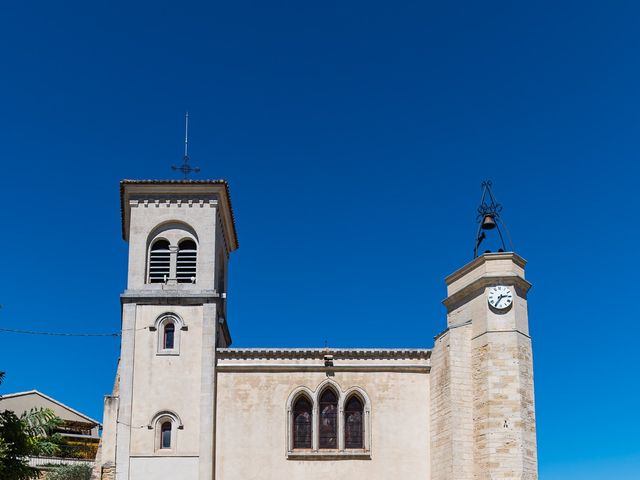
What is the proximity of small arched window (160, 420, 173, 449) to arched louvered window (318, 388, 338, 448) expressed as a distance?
15.9ft

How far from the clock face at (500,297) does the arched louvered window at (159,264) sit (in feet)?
36.3

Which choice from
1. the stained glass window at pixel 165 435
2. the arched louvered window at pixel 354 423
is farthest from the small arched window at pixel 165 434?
the arched louvered window at pixel 354 423

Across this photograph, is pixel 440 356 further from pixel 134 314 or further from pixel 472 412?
pixel 134 314

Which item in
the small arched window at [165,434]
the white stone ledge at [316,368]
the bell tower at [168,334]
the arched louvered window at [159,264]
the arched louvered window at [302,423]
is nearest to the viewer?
the bell tower at [168,334]

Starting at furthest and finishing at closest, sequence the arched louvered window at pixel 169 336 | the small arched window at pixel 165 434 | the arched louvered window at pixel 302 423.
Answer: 1. the arched louvered window at pixel 169 336
2. the arched louvered window at pixel 302 423
3. the small arched window at pixel 165 434

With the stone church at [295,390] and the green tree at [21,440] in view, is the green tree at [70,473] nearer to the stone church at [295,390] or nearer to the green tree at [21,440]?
the stone church at [295,390]

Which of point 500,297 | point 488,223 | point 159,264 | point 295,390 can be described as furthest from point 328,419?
point 488,223

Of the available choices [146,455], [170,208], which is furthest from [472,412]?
[170,208]

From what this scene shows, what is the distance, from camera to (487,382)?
2711cm

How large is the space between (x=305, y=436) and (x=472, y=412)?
18.3 ft

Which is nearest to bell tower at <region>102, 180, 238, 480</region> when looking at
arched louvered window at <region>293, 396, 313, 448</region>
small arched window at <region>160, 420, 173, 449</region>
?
small arched window at <region>160, 420, 173, 449</region>

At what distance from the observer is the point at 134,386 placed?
29.0m

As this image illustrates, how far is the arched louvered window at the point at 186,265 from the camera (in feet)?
102

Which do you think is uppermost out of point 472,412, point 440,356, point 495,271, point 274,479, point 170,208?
point 170,208
